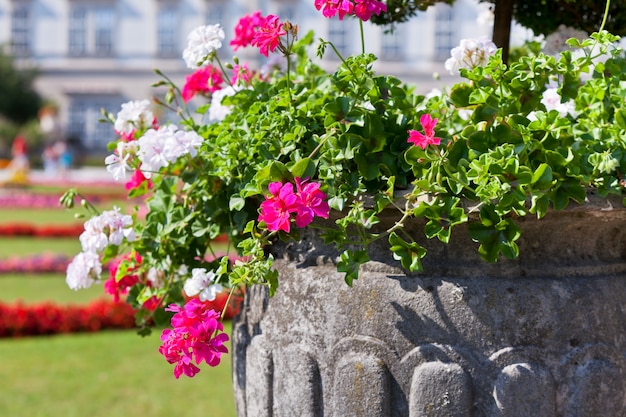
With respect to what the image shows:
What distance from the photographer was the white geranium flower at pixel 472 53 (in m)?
1.38

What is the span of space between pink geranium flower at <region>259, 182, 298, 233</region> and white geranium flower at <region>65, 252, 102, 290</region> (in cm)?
51

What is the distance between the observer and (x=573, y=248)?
4.20 feet

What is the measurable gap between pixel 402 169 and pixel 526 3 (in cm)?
76

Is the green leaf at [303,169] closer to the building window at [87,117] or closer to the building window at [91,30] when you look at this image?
the building window at [87,117]

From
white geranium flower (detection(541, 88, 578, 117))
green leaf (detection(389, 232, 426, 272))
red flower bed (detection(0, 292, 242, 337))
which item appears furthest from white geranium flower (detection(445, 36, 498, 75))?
red flower bed (detection(0, 292, 242, 337))

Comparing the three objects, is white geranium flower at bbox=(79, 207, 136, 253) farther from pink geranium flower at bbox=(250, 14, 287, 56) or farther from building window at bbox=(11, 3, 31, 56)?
building window at bbox=(11, 3, 31, 56)

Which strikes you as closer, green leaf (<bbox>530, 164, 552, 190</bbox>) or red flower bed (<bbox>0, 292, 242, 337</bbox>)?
green leaf (<bbox>530, 164, 552, 190</bbox>)

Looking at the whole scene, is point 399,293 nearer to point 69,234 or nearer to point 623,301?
point 623,301

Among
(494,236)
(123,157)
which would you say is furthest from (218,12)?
(494,236)

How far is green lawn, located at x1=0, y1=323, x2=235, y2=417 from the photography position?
3551 millimetres

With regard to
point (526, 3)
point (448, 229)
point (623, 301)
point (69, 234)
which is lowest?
point (69, 234)

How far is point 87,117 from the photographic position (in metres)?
27.7

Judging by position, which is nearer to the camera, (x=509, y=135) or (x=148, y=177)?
(x=509, y=135)

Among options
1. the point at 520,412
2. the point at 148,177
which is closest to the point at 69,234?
the point at 148,177
